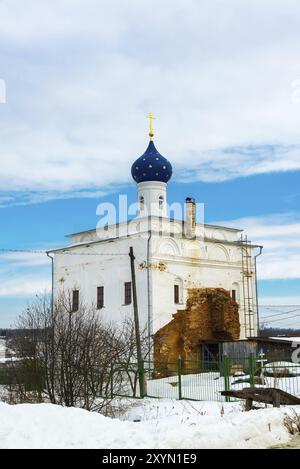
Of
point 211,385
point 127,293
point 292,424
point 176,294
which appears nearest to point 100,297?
point 127,293

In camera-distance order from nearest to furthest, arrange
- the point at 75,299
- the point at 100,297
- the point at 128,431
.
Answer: the point at 128,431 < the point at 100,297 < the point at 75,299

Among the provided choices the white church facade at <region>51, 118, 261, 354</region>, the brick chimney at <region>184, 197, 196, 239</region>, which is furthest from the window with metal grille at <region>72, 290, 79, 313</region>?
the brick chimney at <region>184, 197, 196, 239</region>

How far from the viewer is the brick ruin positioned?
26.8 metres

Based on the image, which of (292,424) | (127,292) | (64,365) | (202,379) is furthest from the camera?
(127,292)

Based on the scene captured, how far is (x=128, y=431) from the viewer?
27.9 ft

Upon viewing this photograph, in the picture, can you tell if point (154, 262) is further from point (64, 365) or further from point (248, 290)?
point (64, 365)

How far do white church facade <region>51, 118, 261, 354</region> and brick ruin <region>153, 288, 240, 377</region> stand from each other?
0.40m

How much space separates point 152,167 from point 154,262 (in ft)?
15.8

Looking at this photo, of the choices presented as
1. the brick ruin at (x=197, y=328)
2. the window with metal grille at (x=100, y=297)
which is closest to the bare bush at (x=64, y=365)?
the brick ruin at (x=197, y=328)

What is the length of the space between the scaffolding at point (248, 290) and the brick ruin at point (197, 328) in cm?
117

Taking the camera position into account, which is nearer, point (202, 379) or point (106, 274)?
point (202, 379)

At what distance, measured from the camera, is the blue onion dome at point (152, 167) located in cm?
2902

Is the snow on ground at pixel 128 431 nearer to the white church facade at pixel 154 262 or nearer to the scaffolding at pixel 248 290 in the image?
the white church facade at pixel 154 262

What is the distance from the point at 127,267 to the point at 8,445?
64.3 feet
